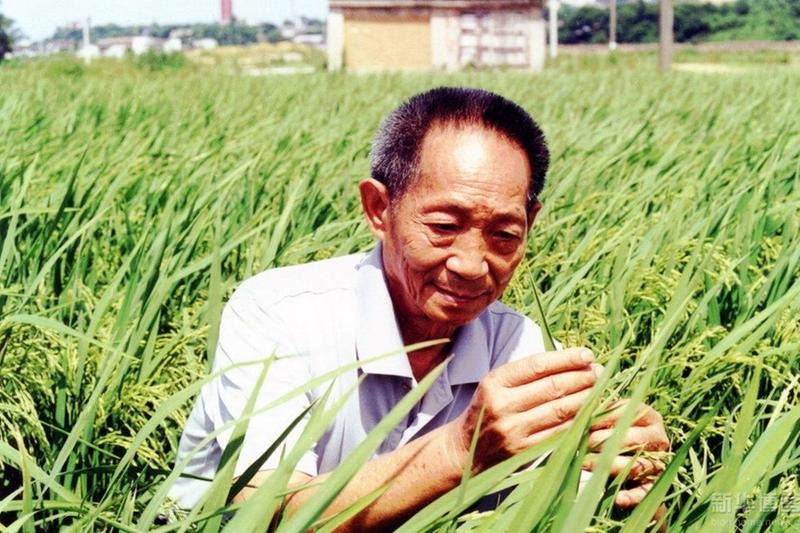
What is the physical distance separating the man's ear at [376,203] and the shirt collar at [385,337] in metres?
0.05

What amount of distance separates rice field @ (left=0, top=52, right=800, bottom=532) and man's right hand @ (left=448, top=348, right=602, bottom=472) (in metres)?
0.05

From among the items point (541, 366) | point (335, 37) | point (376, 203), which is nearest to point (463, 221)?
point (376, 203)

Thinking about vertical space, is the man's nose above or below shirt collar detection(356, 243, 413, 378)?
above

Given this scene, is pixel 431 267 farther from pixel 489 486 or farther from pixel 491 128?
pixel 489 486

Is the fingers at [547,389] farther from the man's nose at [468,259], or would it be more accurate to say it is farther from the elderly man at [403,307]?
the man's nose at [468,259]

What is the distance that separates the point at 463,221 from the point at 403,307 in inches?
7.4

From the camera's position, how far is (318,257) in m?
2.45

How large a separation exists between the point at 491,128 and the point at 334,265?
32cm

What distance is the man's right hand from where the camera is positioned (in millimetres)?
1233

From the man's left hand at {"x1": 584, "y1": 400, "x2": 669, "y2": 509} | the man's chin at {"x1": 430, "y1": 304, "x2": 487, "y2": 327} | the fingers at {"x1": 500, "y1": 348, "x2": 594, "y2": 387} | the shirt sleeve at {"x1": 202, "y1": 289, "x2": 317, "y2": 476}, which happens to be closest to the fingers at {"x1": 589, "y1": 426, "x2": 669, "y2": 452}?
the man's left hand at {"x1": 584, "y1": 400, "x2": 669, "y2": 509}

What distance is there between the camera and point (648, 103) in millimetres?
6828

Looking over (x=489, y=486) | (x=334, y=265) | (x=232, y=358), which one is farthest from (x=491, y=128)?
(x=489, y=486)

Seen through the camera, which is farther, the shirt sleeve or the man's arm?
the shirt sleeve

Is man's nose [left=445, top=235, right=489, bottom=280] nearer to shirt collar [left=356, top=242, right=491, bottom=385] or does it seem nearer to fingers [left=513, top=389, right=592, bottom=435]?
shirt collar [left=356, top=242, right=491, bottom=385]
